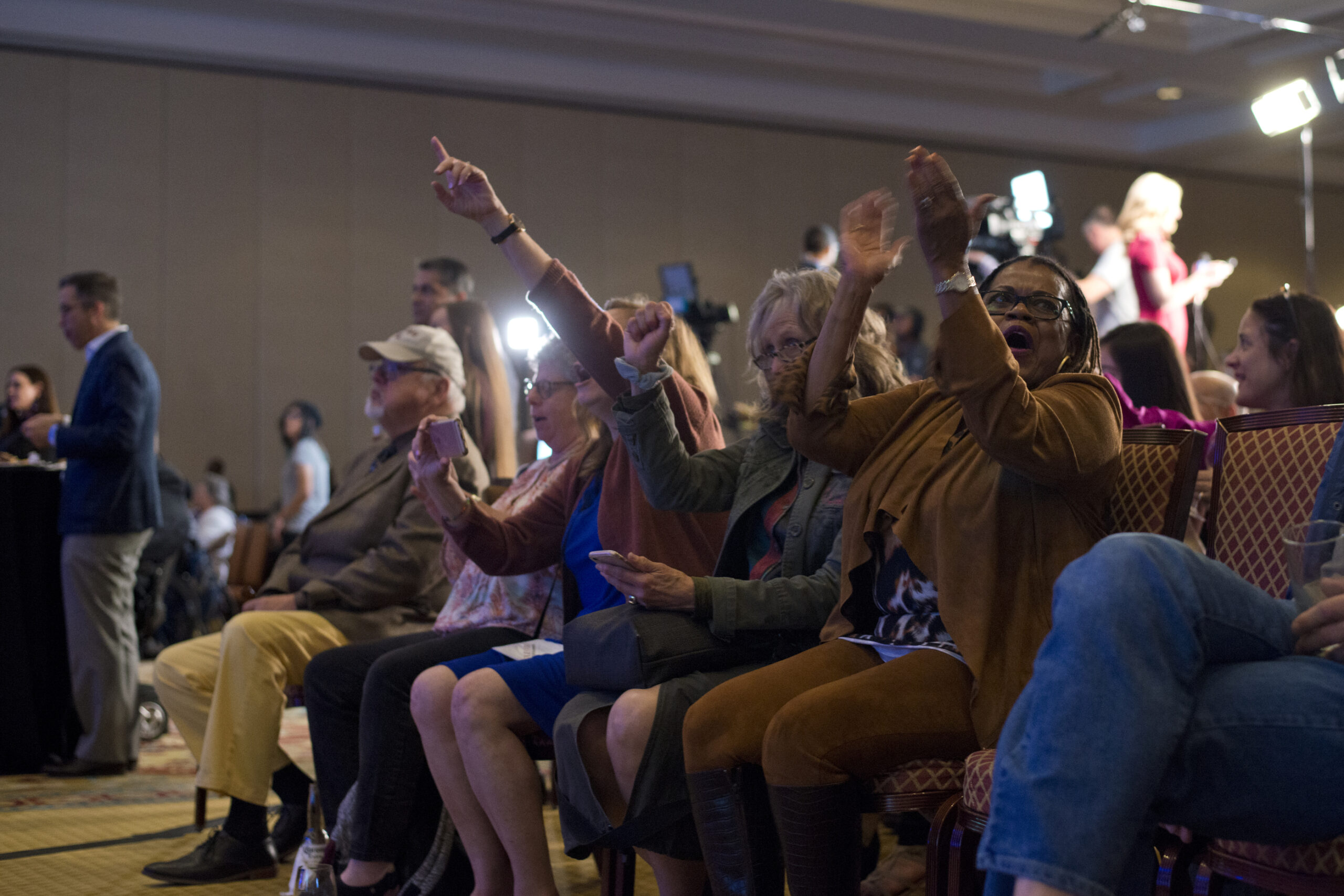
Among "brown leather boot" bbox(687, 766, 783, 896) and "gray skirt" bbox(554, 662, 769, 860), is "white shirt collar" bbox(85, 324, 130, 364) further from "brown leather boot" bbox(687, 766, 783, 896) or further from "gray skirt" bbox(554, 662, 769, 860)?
"brown leather boot" bbox(687, 766, 783, 896)

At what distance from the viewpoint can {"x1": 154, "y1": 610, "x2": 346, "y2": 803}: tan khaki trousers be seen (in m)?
2.48

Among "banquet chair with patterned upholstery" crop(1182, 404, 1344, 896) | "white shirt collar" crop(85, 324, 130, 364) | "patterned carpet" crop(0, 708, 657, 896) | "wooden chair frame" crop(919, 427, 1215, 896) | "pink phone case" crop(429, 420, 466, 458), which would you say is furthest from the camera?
"white shirt collar" crop(85, 324, 130, 364)

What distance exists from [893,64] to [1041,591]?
7011mm

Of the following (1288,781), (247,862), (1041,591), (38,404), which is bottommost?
(247,862)

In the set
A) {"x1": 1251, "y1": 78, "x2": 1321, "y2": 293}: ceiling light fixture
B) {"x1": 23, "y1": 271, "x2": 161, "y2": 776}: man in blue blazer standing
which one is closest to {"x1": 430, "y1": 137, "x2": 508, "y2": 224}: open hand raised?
{"x1": 23, "y1": 271, "x2": 161, "y2": 776}: man in blue blazer standing

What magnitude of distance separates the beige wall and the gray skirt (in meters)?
6.08

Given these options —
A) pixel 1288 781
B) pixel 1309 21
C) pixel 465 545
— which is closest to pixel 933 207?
pixel 1288 781

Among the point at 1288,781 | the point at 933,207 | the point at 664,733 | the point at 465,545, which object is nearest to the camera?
the point at 1288,781

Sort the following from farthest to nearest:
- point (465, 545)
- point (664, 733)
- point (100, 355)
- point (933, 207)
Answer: point (100, 355)
point (465, 545)
point (664, 733)
point (933, 207)

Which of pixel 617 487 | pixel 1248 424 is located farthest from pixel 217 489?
pixel 1248 424

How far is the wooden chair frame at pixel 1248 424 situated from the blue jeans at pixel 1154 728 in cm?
58

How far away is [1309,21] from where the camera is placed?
22.7 ft

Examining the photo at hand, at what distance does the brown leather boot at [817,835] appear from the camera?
1.40 m

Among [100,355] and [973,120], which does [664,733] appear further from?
[973,120]
